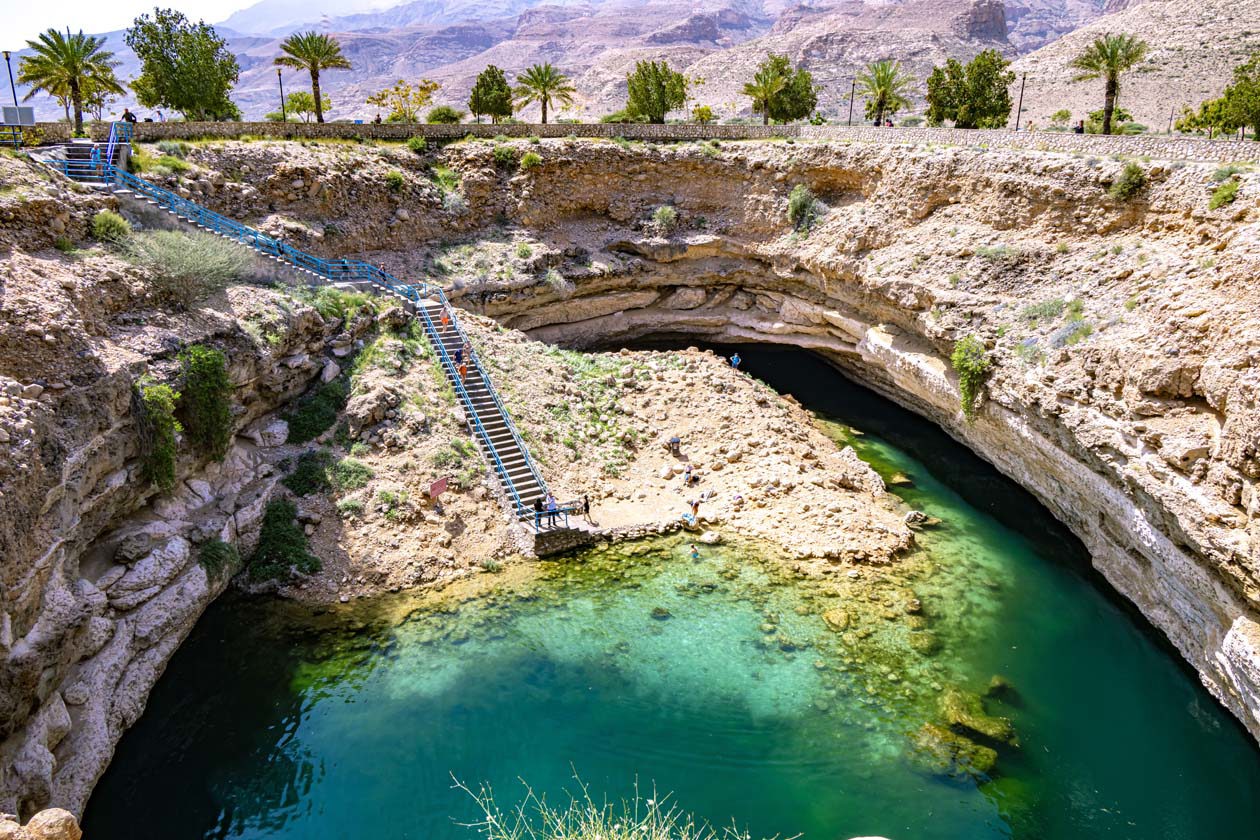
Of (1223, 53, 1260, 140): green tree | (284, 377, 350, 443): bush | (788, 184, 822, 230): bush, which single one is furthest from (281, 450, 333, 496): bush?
(1223, 53, 1260, 140): green tree

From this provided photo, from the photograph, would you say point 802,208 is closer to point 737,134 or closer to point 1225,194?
point 737,134

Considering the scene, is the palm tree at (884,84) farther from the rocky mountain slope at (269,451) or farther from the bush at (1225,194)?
the bush at (1225,194)

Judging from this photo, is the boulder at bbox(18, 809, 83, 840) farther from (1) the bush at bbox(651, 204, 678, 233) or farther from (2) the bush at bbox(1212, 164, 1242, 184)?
(1) the bush at bbox(651, 204, 678, 233)

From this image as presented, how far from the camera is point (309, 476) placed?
23828mm

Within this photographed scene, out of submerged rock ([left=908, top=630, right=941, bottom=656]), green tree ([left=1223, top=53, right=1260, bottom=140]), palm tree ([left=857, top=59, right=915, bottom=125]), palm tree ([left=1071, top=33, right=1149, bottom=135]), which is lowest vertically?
submerged rock ([left=908, top=630, right=941, bottom=656])

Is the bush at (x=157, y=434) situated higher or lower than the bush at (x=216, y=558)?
higher

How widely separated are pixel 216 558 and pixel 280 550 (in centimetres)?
197

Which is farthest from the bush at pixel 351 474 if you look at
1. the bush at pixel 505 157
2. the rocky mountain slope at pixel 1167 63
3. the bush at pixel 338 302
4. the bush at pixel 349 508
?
the rocky mountain slope at pixel 1167 63

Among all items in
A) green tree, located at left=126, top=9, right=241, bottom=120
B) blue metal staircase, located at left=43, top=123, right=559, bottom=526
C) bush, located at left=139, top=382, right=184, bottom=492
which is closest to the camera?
bush, located at left=139, top=382, right=184, bottom=492

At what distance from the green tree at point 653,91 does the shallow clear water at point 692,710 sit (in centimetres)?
3311

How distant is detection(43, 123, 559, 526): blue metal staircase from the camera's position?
81.3ft

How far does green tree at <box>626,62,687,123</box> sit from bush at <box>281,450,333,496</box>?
31691 mm

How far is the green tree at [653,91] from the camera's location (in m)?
45.7

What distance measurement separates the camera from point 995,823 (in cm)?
1518
